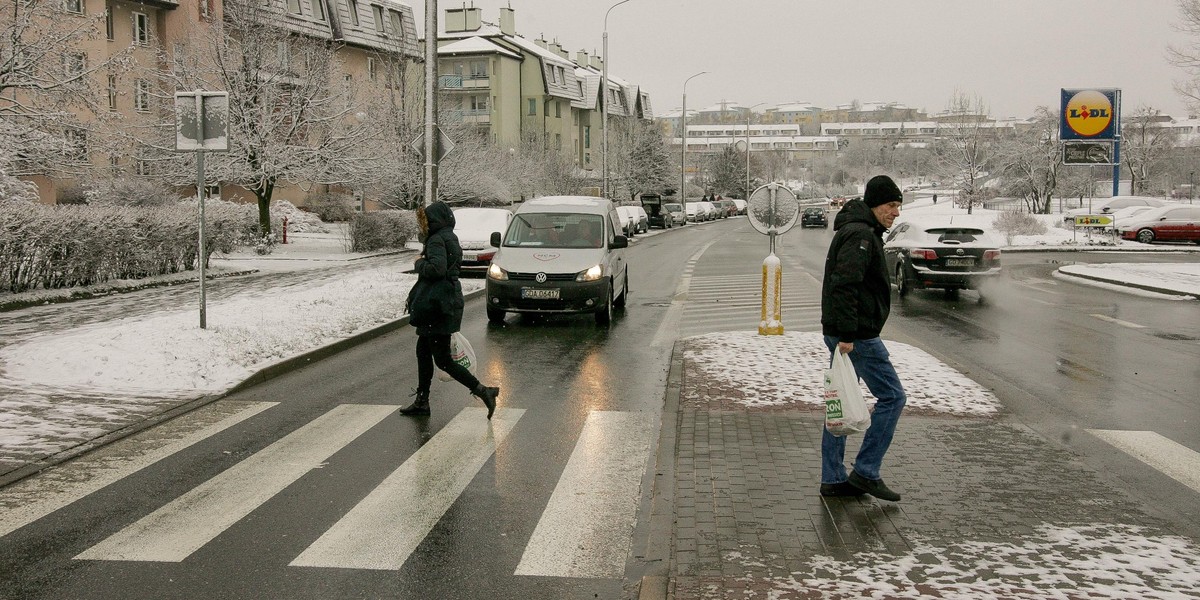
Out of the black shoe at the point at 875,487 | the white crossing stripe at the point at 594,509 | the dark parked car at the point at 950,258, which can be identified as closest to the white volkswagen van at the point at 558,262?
the white crossing stripe at the point at 594,509

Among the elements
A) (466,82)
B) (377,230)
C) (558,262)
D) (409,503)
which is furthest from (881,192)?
(466,82)

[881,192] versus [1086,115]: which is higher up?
[1086,115]

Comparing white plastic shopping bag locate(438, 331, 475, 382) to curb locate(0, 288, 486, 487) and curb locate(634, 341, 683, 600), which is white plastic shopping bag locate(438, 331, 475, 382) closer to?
curb locate(634, 341, 683, 600)

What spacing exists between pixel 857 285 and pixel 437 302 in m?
3.70

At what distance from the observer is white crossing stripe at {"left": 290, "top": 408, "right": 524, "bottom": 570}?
4961mm

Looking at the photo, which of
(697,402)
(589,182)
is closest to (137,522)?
(697,402)

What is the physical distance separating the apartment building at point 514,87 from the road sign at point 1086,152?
1441 inches

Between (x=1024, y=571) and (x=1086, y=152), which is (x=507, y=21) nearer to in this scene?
(x=1086, y=152)

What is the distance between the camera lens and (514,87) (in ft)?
253

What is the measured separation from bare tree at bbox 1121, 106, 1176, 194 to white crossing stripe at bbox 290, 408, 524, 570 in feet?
283

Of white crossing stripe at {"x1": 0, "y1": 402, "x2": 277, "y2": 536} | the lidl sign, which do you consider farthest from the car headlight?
the lidl sign

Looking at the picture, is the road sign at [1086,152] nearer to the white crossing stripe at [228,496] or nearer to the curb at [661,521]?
the curb at [661,521]

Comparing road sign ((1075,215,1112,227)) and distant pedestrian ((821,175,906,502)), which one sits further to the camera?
road sign ((1075,215,1112,227))

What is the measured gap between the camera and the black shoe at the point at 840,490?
18.6 feet
